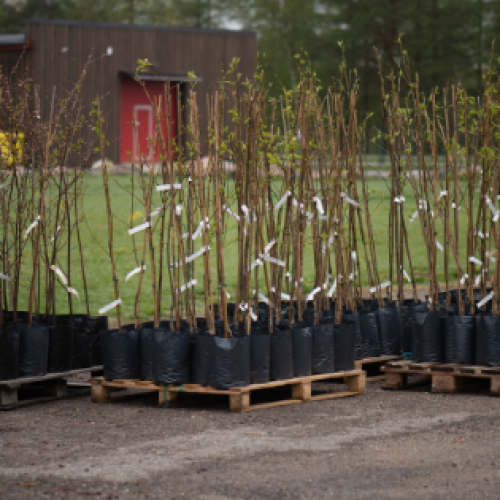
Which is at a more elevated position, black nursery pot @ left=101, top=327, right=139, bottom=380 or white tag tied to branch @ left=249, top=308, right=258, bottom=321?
white tag tied to branch @ left=249, top=308, right=258, bottom=321

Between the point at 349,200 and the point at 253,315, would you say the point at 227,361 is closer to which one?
the point at 253,315

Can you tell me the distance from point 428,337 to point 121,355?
204cm

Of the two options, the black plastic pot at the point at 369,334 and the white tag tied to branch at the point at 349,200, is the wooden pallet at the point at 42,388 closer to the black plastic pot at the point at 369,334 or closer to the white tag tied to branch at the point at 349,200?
the black plastic pot at the point at 369,334

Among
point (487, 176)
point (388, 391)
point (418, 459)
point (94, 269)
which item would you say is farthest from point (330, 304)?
point (94, 269)

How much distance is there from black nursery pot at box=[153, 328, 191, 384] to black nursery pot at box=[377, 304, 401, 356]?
5.53 feet

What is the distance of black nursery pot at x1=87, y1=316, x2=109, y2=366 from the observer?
5590mm

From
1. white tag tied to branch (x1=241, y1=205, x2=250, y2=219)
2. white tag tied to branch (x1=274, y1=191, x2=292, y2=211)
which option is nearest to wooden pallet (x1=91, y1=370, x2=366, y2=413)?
white tag tied to branch (x1=241, y1=205, x2=250, y2=219)

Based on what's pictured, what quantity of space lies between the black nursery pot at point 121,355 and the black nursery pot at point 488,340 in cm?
219

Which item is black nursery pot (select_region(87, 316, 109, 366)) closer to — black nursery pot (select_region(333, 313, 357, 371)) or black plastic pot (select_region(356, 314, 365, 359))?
black nursery pot (select_region(333, 313, 357, 371))

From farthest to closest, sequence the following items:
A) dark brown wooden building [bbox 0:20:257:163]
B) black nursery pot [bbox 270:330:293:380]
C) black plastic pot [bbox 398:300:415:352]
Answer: dark brown wooden building [bbox 0:20:257:163]
black plastic pot [bbox 398:300:415:352]
black nursery pot [bbox 270:330:293:380]

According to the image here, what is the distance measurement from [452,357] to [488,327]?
0.31m

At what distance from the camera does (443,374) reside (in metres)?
5.34

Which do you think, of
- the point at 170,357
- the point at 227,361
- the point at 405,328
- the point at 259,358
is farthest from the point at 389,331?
the point at 170,357

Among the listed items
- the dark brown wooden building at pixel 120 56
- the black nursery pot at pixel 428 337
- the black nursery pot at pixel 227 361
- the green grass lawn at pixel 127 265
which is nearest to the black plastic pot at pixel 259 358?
the black nursery pot at pixel 227 361
